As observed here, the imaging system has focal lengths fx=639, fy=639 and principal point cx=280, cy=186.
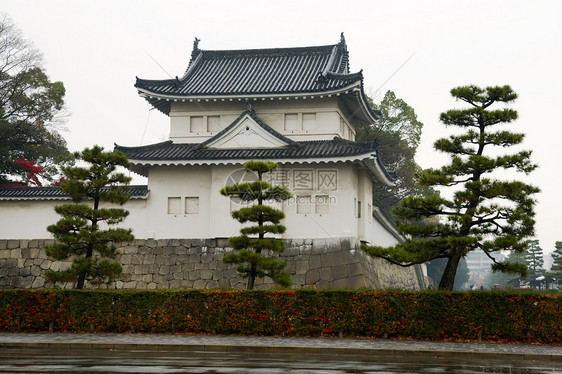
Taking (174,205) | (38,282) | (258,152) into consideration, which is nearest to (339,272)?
(258,152)

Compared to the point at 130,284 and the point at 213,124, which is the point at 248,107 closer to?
the point at 213,124

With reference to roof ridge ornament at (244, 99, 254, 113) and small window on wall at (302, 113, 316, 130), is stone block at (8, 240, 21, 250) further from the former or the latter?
small window on wall at (302, 113, 316, 130)

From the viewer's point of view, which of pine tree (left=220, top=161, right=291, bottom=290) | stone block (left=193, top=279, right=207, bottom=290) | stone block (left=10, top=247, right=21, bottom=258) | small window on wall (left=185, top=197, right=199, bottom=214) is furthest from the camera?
small window on wall (left=185, top=197, right=199, bottom=214)

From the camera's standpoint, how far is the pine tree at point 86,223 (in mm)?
22734

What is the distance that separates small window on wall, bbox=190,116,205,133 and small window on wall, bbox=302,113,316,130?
202 inches

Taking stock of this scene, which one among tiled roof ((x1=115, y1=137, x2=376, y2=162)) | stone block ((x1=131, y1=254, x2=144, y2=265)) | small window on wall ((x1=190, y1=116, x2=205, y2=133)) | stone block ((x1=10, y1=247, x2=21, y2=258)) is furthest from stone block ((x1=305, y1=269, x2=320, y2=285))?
stone block ((x1=10, y1=247, x2=21, y2=258))

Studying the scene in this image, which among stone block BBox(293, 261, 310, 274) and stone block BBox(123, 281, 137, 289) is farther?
stone block BBox(123, 281, 137, 289)

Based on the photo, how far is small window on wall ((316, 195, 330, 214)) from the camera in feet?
94.0

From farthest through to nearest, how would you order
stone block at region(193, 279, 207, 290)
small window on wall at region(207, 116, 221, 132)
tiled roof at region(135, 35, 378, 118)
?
small window on wall at region(207, 116, 221, 132), tiled roof at region(135, 35, 378, 118), stone block at region(193, 279, 207, 290)

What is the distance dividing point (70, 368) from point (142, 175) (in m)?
21.8

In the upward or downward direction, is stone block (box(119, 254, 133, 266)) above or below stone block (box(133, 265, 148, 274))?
above

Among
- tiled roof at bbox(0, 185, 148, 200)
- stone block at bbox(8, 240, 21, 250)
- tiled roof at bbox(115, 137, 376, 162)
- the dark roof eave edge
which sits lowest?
stone block at bbox(8, 240, 21, 250)

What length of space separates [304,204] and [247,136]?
418 centimetres

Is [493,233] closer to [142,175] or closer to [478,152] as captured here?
[478,152]
